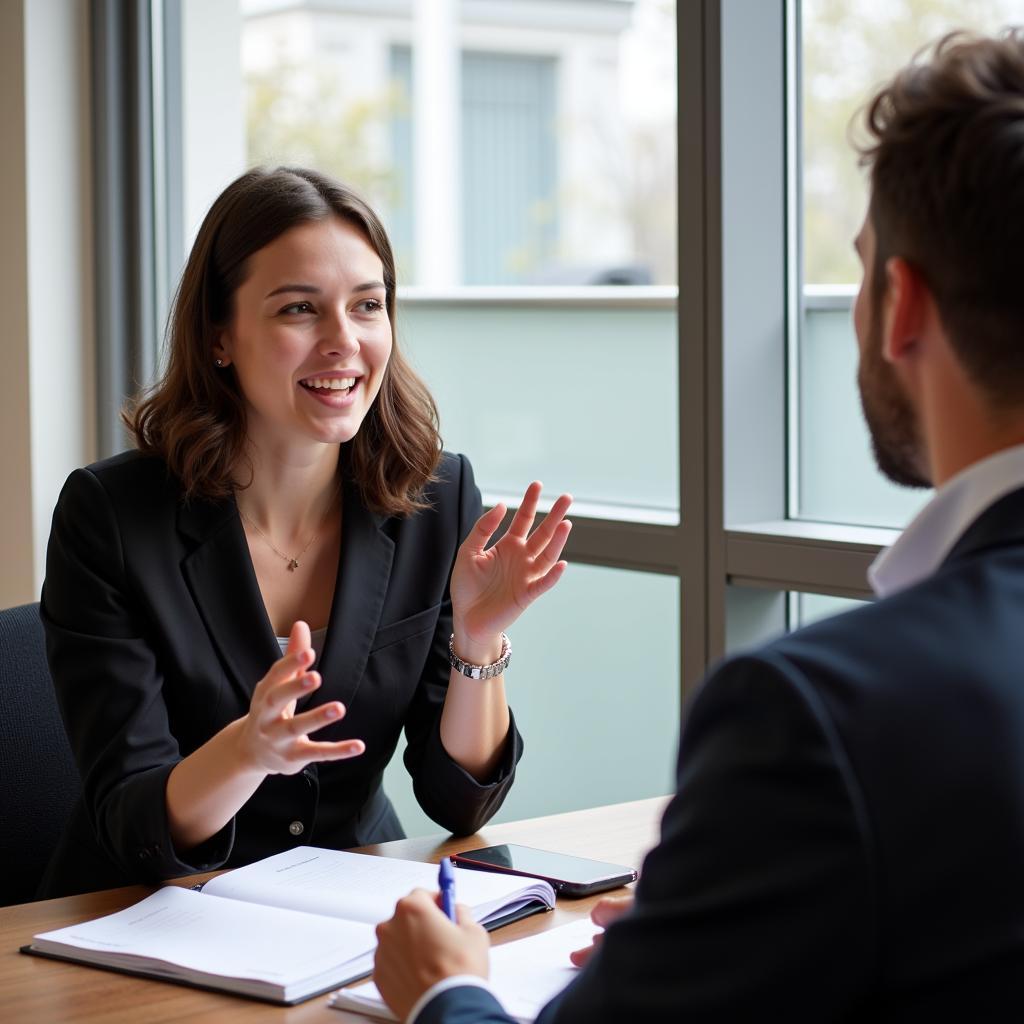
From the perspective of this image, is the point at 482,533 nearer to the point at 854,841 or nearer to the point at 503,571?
the point at 503,571

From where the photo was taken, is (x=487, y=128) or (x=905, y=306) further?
(x=487, y=128)

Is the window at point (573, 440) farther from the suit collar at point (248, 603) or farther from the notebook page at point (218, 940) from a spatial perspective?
the notebook page at point (218, 940)

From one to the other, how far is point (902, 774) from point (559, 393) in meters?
2.17

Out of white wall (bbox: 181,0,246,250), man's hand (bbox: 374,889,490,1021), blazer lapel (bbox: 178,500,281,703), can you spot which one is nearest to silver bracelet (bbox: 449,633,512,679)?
blazer lapel (bbox: 178,500,281,703)

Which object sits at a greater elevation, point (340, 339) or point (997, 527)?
point (340, 339)

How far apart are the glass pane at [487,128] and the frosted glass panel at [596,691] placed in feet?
49.3

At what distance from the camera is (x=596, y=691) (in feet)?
9.45

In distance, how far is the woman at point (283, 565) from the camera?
5.86ft

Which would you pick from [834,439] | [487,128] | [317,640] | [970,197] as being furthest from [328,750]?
[487,128]

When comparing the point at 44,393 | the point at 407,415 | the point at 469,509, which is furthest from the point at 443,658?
the point at 44,393

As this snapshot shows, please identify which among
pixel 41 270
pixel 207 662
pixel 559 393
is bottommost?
pixel 207 662

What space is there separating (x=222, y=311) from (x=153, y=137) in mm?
1630

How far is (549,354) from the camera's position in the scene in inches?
115

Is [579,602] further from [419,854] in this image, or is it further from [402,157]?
[402,157]
